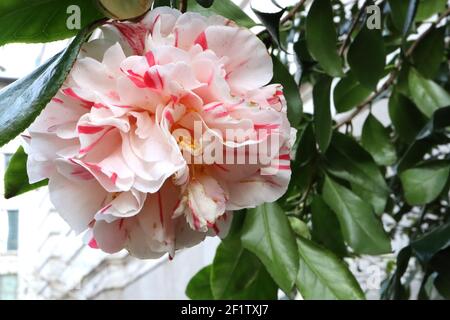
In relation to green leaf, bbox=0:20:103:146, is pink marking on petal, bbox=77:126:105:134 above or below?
below

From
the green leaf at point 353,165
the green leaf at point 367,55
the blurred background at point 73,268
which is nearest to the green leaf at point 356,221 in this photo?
the green leaf at point 353,165

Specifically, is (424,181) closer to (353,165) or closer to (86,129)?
(353,165)

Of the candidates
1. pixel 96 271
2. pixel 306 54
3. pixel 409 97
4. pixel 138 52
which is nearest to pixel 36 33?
pixel 138 52

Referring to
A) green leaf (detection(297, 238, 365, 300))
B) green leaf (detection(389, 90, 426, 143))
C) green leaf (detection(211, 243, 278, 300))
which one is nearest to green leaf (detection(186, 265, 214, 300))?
green leaf (detection(211, 243, 278, 300))

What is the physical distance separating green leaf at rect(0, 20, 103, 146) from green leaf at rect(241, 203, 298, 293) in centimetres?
28

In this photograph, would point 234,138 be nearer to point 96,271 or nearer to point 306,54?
point 306,54

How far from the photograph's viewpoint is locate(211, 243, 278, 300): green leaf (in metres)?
0.69

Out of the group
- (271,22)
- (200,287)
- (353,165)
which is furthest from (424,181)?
(271,22)

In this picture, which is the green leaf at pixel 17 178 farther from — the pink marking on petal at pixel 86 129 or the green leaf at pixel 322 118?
the green leaf at pixel 322 118

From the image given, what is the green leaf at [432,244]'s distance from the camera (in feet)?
2.28

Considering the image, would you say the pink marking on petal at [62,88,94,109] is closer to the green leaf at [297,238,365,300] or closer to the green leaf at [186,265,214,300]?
the green leaf at [297,238,365,300]

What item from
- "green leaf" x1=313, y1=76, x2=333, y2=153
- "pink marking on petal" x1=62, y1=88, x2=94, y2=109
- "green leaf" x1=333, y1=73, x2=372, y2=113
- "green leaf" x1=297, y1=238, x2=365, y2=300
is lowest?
"green leaf" x1=297, y1=238, x2=365, y2=300

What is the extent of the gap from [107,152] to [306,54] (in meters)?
0.44

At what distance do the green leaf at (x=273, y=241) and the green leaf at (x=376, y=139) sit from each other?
1.31ft
